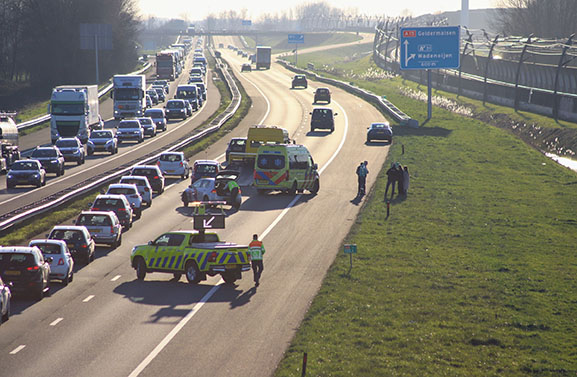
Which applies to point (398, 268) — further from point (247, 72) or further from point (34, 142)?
point (247, 72)

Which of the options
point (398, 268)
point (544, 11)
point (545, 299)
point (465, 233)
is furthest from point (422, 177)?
point (544, 11)

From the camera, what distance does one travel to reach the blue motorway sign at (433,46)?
7875cm

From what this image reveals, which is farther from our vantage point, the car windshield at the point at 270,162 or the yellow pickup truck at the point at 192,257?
the car windshield at the point at 270,162

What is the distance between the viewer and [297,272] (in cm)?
2927

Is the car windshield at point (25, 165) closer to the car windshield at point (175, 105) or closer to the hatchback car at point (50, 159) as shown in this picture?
the hatchback car at point (50, 159)

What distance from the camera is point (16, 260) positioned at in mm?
24547

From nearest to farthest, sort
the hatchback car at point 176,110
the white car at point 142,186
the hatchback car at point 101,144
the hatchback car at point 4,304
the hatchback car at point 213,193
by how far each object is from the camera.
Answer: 1. the hatchback car at point 4,304
2. the hatchback car at point 213,193
3. the white car at point 142,186
4. the hatchback car at point 101,144
5. the hatchback car at point 176,110

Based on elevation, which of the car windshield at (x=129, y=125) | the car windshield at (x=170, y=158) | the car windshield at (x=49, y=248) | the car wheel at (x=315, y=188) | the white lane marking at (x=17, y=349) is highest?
the car windshield at (x=49, y=248)

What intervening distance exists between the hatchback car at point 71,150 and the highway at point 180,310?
15274 millimetres

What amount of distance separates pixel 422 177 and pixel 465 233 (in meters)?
15.9

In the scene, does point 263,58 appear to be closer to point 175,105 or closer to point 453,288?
point 175,105

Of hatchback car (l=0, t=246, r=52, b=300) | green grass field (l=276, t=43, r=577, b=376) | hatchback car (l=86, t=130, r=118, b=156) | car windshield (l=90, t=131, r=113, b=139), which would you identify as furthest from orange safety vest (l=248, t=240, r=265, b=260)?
→ car windshield (l=90, t=131, r=113, b=139)

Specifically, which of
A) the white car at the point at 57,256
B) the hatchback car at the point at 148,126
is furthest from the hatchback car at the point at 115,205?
the hatchback car at the point at 148,126

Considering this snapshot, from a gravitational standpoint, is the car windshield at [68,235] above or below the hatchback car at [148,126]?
above
